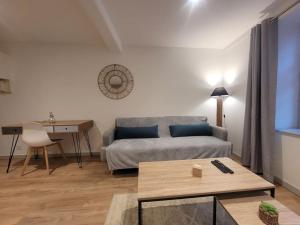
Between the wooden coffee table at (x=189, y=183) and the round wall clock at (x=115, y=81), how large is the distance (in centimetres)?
204

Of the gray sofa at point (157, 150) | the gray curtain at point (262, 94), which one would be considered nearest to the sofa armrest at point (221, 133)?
the gray sofa at point (157, 150)

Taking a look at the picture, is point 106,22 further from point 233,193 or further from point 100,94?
point 233,193

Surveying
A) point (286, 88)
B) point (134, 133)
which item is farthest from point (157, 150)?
point (286, 88)

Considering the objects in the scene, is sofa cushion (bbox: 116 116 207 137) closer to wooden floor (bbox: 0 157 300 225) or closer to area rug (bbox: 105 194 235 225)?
wooden floor (bbox: 0 157 300 225)

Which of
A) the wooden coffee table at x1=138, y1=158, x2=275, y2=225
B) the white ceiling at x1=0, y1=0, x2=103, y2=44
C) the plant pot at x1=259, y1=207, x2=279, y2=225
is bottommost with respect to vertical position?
the plant pot at x1=259, y1=207, x2=279, y2=225

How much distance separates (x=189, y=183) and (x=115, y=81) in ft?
8.37

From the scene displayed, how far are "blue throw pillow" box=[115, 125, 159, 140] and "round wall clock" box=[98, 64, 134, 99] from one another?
0.75 m

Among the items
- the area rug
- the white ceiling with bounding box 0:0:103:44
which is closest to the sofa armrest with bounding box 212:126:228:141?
the area rug

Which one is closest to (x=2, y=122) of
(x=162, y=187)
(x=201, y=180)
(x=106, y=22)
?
(x=106, y=22)

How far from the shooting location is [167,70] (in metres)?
3.51

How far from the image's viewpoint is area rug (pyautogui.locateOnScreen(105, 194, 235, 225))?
1.56m

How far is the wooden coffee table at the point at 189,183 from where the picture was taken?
1.23 metres

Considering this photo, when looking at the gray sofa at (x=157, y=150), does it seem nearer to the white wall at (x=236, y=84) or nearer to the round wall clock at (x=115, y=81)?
the white wall at (x=236, y=84)

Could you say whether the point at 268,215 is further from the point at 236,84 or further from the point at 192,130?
the point at 236,84
